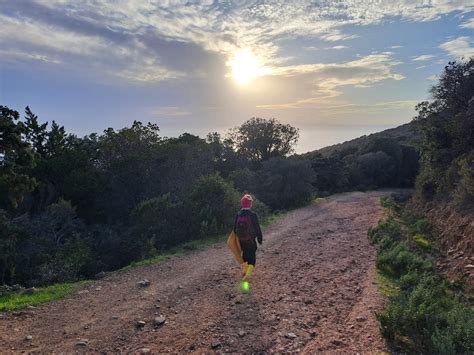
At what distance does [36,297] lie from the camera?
8219mm

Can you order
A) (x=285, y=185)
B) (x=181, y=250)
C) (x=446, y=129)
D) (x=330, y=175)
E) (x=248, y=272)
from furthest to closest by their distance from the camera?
(x=330, y=175) < (x=285, y=185) < (x=446, y=129) < (x=181, y=250) < (x=248, y=272)

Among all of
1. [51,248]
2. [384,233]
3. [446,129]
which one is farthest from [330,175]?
[51,248]

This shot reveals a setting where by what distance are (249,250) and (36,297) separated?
450 centimetres

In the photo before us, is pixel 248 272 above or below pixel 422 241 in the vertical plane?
above

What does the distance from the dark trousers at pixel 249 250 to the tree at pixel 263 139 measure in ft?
91.5

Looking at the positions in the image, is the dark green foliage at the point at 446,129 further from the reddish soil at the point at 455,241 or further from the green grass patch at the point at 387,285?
the green grass patch at the point at 387,285

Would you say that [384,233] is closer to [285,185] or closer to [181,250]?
[181,250]

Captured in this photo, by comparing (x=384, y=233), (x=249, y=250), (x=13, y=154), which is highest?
(x=13, y=154)

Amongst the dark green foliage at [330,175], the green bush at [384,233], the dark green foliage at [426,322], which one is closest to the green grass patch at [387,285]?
the dark green foliage at [426,322]

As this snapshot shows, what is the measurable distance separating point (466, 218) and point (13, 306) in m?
12.1

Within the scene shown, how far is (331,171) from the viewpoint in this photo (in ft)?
120

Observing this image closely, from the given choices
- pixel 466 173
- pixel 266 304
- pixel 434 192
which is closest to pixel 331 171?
pixel 434 192

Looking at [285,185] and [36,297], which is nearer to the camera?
[36,297]

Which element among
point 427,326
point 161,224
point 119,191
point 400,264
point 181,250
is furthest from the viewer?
point 119,191
